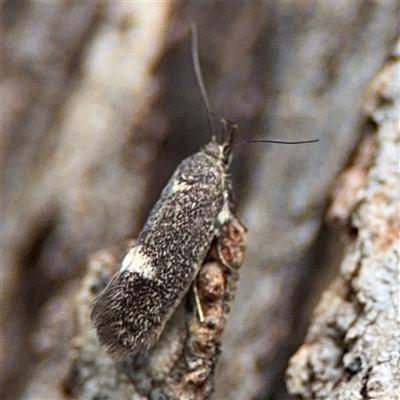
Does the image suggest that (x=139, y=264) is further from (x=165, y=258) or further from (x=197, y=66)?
(x=197, y=66)

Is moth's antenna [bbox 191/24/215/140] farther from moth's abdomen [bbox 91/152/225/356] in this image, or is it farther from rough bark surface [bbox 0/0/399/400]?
moth's abdomen [bbox 91/152/225/356]

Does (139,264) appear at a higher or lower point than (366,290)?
higher

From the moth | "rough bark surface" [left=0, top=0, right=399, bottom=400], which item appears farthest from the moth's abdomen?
"rough bark surface" [left=0, top=0, right=399, bottom=400]

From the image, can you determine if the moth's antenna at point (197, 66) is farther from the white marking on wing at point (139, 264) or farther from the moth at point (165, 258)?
the white marking on wing at point (139, 264)

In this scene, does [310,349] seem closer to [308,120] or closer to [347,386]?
[347,386]

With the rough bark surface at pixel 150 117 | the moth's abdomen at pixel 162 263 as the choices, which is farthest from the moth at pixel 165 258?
the rough bark surface at pixel 150 117

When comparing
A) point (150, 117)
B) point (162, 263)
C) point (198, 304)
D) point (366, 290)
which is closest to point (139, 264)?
point (162, 263)

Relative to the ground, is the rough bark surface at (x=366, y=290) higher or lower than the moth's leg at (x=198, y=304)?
lower

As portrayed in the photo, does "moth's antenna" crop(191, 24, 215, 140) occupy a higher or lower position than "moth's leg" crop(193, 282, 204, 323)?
higher
